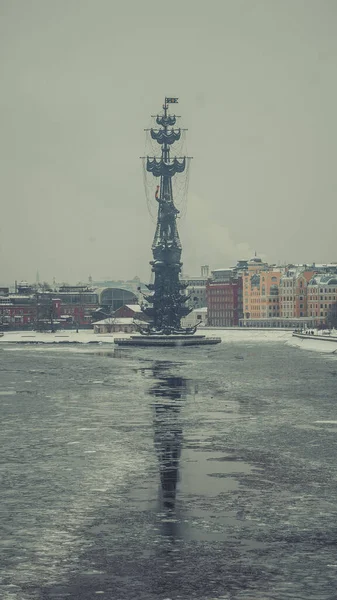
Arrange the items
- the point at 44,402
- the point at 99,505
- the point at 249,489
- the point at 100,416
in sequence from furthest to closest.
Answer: the point at 44,402, the point at 100,416, the point at 249,489, the point at 99,505

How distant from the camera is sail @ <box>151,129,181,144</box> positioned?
145 m

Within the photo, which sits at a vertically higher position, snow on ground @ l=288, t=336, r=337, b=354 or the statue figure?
the statue figure

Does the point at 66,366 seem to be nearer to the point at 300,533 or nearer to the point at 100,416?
the point at 100,416

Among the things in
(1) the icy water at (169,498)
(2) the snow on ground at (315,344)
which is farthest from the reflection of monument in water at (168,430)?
(2) the snow on ground at (315,344)

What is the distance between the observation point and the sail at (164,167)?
14338cm

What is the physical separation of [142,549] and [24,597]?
3.78 metres

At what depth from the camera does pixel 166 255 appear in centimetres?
14275

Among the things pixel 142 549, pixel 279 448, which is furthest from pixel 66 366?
pixel 142 549

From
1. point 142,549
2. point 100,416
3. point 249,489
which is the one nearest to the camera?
point 142,549

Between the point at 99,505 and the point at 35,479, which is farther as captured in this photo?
the point at 35,479

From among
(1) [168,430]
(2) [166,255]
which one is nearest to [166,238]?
(2) [166,255]

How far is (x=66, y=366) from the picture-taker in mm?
90188

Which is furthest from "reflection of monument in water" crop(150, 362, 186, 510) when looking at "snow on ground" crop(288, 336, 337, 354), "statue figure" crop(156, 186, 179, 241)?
"statue figure" crop(156, 186, 179, 241)

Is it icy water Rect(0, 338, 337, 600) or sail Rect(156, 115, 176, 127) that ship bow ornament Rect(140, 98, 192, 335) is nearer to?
sail Rect(156, 115, 176, 127)
